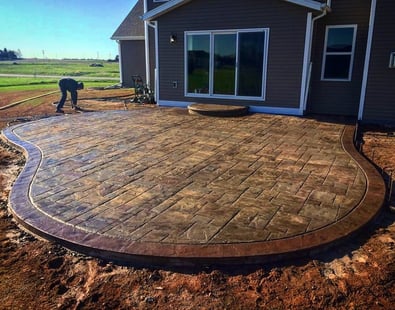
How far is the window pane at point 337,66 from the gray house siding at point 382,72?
0.89 meters

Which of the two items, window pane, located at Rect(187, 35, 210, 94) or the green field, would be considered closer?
window pane, located at Rect(187, 35, 210, 94)

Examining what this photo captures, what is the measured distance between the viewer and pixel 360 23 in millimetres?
8078

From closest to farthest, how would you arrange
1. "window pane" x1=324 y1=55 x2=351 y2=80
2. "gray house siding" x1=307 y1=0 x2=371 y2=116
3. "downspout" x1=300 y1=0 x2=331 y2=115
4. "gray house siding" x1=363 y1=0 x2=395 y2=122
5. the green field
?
"gray house siding" x1=363 y1=0 x2=395 y2=122, "downspout" x1=300 y1=0 x2=331 y2=115, "gray house siding" x1=307 y1=0 x2=371 y2=116, "window pane" x1=324 y1=55 x2=351 y2=80, the green field

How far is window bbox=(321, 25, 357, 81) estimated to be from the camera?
27.2 feet

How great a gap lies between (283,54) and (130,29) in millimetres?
10977

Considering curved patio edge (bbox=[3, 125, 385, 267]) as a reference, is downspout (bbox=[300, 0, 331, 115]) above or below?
above

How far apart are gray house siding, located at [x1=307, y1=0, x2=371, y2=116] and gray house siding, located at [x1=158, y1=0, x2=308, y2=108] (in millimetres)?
736

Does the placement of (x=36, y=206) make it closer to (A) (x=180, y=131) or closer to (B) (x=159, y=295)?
(B) (x=159, y=295)

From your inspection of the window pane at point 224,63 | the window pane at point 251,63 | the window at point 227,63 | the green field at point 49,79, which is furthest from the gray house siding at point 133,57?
the window pane at point 251,63

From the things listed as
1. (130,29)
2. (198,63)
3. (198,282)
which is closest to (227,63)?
(198,63)

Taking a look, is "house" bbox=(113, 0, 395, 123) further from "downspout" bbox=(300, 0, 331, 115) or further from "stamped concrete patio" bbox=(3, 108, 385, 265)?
"stamped concrete patio" bbox=(3, 108, 385, 265)

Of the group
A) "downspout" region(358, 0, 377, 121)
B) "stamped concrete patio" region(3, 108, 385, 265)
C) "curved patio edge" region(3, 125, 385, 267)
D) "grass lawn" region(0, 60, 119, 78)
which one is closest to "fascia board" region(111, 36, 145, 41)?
"stamped concrete patio" region(3, 108, 385, 265)

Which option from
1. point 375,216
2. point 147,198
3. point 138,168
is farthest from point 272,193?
point 138,168

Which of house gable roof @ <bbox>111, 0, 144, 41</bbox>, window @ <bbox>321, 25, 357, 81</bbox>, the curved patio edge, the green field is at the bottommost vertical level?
the curved patio edge
